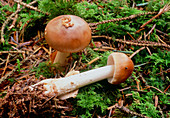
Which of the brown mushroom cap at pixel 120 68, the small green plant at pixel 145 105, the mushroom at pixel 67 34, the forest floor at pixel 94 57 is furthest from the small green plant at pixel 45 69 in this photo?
the small green plant at pixel 145 105

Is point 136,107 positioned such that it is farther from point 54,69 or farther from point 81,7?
point 81,7

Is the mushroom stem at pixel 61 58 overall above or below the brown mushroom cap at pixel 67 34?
below

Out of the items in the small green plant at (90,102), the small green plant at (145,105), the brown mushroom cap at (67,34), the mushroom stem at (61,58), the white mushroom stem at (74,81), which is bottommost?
the small green plant at (145,105)

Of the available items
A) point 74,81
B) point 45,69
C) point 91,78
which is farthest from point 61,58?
point 91,78

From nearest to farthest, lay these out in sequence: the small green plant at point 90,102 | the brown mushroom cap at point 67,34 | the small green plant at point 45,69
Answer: the brown mushroom cap at point 67,34 → the small green plant at point 90,102 → the small green plant at point 45,69

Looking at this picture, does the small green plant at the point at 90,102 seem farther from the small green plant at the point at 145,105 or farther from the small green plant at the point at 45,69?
the small green plant at the point at 45,69

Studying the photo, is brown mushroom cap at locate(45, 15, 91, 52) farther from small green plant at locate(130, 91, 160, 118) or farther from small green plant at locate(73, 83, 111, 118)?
small green plant at locate(130, 91, 160, 118)

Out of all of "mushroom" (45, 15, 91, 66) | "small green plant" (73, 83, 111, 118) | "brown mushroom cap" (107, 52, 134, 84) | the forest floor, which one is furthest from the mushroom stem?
"brown mushroom cap" (107, 52, 134, 84)

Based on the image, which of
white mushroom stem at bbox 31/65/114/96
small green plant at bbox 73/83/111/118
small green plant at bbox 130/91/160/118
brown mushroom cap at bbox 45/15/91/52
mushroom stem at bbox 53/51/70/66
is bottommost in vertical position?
small green plant at bbox 130/91/160/118

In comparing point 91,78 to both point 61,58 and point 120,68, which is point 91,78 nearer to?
point 120,68
